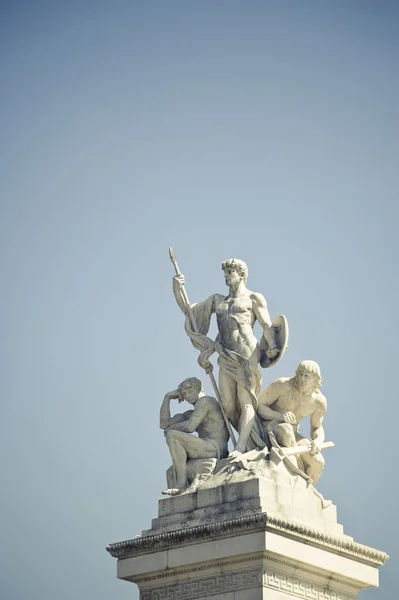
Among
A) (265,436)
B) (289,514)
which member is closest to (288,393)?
(265,436)

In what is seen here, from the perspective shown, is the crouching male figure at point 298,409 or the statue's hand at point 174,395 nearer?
the crouching male figure at point 298,409

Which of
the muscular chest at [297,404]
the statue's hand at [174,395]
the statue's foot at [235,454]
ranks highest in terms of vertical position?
the statue's hand at [174,395]

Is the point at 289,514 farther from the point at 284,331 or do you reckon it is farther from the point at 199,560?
the point at 284,331

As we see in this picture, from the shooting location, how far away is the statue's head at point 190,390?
2255 centimetres

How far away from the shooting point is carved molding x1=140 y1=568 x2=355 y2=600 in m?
20.5

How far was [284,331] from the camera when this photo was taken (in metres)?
22.2

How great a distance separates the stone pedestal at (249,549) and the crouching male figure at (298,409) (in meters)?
0.60

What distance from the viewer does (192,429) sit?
72.9 feet

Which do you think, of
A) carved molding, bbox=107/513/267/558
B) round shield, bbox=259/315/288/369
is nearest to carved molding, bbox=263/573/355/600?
carved molding, bbox=107/513/267/558

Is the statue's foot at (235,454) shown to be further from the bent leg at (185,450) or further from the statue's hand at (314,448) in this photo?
the statue's hand at (314,448)

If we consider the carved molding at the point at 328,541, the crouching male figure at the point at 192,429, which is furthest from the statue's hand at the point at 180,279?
the carved molding at the point at 328,541

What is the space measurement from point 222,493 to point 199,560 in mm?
993

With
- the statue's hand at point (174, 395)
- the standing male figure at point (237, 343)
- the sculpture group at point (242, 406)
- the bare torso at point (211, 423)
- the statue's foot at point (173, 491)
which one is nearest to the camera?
the statue's foot at point (173, 491)

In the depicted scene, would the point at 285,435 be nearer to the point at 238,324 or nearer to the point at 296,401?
the point at 296,401
